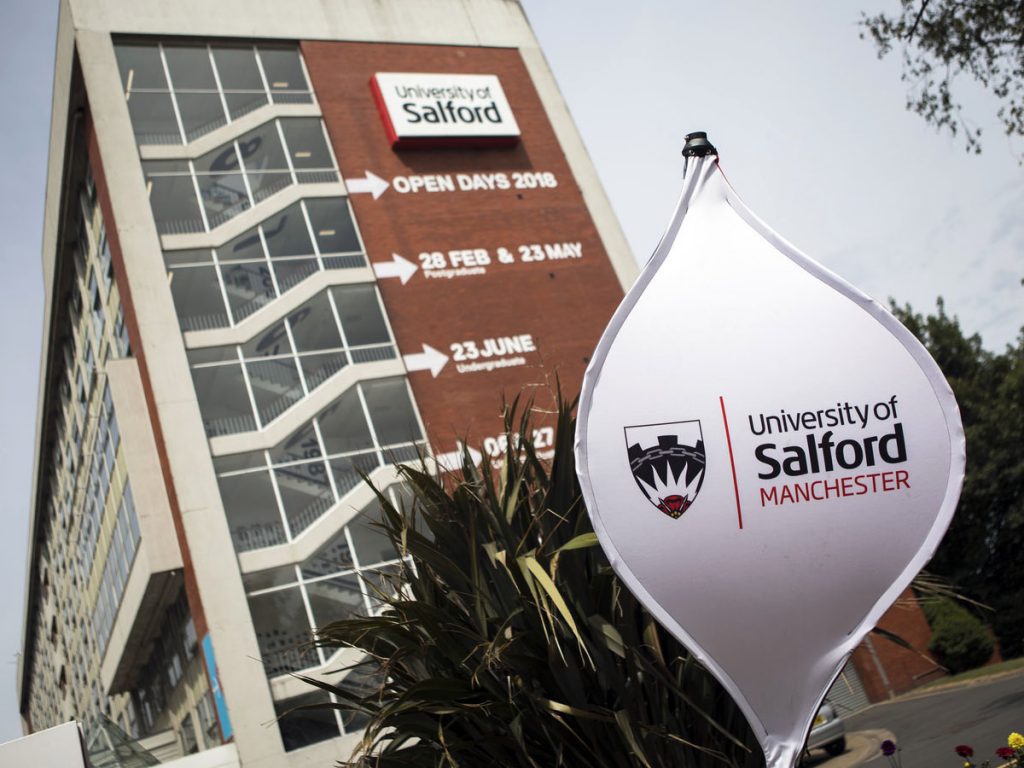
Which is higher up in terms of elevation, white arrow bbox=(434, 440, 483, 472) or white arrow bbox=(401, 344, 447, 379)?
white arrow bbox=(401, 344, 447, 379)

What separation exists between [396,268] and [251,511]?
814cm

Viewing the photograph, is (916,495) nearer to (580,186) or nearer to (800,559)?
(800,559)

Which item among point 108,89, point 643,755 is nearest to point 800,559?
point 643,755

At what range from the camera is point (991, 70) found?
13352 millimetres

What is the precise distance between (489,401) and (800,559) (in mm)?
24278

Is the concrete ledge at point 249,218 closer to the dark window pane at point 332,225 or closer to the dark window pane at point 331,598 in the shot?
the dark window pane at point 332,225

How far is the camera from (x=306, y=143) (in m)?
31.5

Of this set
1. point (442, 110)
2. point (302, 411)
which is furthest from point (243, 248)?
point (442, 110)

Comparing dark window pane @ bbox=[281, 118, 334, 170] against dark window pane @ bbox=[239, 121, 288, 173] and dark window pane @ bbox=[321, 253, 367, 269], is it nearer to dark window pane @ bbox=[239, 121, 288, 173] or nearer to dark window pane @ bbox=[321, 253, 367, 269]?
dark window pane @ bbox=[239, 121, 288, 173]

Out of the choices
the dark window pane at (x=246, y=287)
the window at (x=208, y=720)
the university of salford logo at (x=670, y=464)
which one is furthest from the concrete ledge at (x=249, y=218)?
the university of salford logo at (x=670, y=464)

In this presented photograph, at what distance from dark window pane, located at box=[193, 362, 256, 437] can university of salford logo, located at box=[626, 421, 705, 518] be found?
73.5 feet

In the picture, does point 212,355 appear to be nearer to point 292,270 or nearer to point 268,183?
point 292,270

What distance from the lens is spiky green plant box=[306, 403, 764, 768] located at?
6.84 meters

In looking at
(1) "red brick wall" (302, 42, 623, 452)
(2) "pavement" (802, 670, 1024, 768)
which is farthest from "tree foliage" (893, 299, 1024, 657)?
(1) "red brick wall" (302, 42, 623, 452)
